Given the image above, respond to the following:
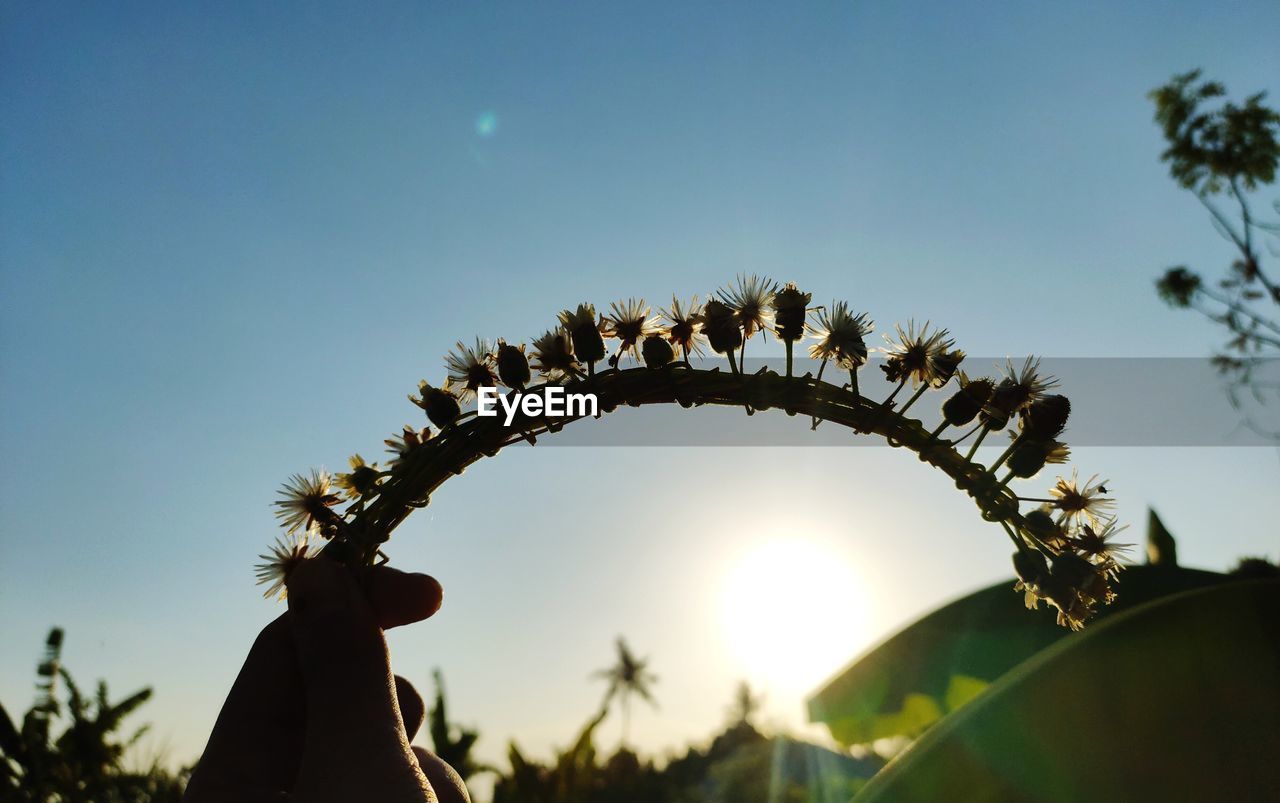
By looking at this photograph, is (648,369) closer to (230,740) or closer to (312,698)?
(312,698)

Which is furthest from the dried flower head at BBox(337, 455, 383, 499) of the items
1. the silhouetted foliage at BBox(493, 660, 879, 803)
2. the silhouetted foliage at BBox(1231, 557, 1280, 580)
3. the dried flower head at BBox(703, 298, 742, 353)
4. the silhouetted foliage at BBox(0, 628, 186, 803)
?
the silhouetted foliage at BBox(493, 660, 879, 803)

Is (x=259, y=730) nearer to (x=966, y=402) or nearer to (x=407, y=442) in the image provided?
(x=407, y=442)

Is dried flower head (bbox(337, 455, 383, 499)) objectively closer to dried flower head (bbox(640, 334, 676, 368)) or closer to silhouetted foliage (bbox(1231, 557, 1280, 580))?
dried flower head (bbox(640, 334, 676, 368))

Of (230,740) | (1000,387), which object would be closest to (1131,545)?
(1000,387)

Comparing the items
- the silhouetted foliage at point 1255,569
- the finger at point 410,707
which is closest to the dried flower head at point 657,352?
the finger at point 410,707

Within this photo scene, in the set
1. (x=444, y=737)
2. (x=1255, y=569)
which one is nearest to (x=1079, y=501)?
(x=1255, y=569)

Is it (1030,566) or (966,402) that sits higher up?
(966,402)
